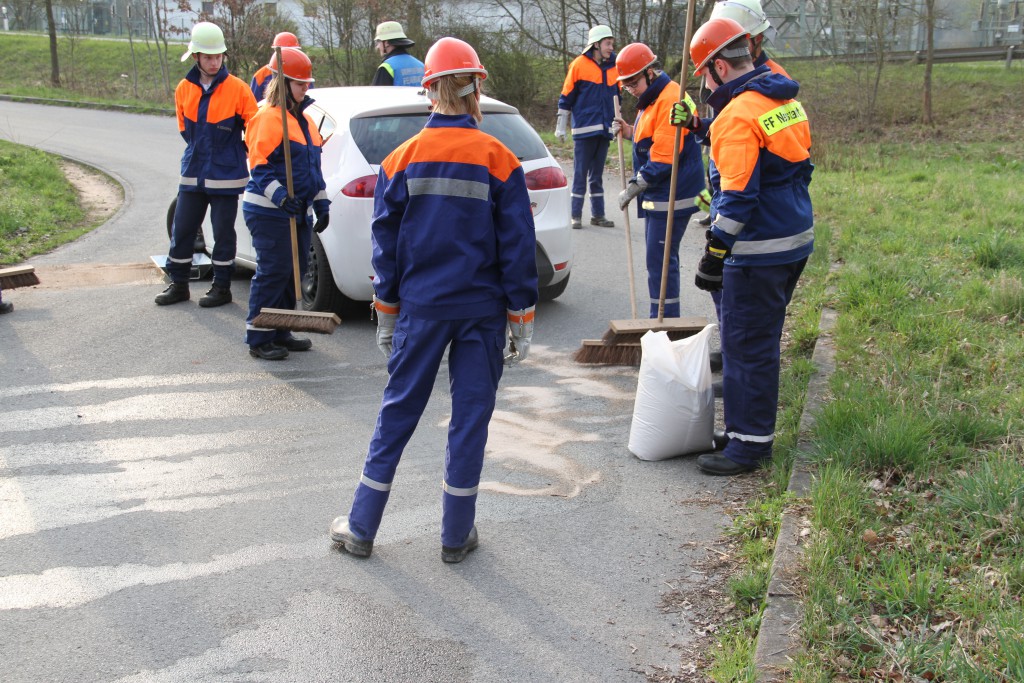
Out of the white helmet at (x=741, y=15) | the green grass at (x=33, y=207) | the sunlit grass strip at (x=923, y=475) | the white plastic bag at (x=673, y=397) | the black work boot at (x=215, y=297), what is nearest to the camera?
the sunlit grass strip at (x=923, y=475)

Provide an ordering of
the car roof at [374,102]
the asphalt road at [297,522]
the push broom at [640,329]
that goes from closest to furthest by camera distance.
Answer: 1. the asphalt road at [297,522]
2. the push broom at [640,329]
3. the car roof at [374,102]

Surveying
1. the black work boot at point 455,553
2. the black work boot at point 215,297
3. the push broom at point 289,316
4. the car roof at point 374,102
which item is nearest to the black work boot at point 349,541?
the black work boot at point 455,553

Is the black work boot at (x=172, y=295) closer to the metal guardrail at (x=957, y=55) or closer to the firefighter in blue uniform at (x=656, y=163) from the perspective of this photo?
the firefighter in blue uniform at (x=656, y=163)

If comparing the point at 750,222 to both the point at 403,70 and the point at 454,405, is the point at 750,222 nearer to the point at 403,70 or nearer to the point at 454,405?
the point at 454,405

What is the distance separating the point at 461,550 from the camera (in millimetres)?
4176

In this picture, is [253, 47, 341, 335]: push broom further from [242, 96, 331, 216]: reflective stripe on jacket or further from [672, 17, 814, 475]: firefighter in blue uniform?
[672, 17, 814, 475]: firefighter in blue uniform

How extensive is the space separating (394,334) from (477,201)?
648 mm

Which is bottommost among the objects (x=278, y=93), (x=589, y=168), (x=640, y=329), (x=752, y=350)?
(x=640, y=329)

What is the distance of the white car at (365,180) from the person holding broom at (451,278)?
305 cm

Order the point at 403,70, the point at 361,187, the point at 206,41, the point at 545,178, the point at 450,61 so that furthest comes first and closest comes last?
the point at 403,70
the point at 545,178
the point at 206,41
the point at 361,187
the point at 450,61

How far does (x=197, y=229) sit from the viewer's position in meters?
8.04

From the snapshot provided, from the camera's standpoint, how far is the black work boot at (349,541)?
13.7 feet

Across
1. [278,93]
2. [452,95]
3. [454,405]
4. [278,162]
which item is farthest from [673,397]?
[278,93]

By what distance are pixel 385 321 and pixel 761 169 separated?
1.87 metres
